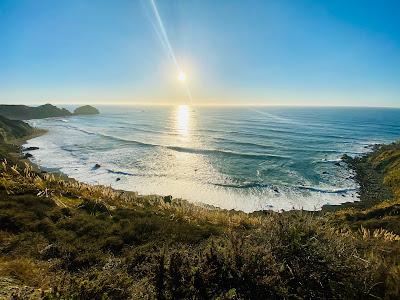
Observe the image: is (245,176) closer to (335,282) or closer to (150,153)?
(150,153)

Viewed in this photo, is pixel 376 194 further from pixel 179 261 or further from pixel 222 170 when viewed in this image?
pixel 179 261

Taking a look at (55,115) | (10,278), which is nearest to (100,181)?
(10,278)

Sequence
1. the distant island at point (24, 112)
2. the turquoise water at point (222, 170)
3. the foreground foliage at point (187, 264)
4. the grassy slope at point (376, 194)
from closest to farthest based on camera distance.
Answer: the foreground foliage at point (187, 264), the grassy slope at point (376, 194), the turquoise water at point (222, 170), the distant island at point (24, 112)

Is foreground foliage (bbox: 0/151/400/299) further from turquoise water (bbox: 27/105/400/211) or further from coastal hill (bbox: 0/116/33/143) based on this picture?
coastal hill (bbox: 0/116/33/143)

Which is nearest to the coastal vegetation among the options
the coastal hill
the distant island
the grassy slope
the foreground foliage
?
the foreground foliage

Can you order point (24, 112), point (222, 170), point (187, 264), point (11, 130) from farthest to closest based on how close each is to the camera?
point (24, 112) < point (11, 130) < point (222, 170) < point (187, 264)

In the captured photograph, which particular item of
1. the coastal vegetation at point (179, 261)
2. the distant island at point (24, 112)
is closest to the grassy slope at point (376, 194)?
the coastal vegetation at point (179, 261)

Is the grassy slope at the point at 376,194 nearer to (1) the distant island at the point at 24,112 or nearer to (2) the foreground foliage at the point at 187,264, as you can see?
(2) the foreground foliage at the point at 187,264

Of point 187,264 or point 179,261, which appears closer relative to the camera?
point 187,264

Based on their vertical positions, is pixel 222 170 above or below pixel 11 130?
below

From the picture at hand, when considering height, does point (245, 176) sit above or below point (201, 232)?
below

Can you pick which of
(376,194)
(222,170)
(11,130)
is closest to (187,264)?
(376,194)
